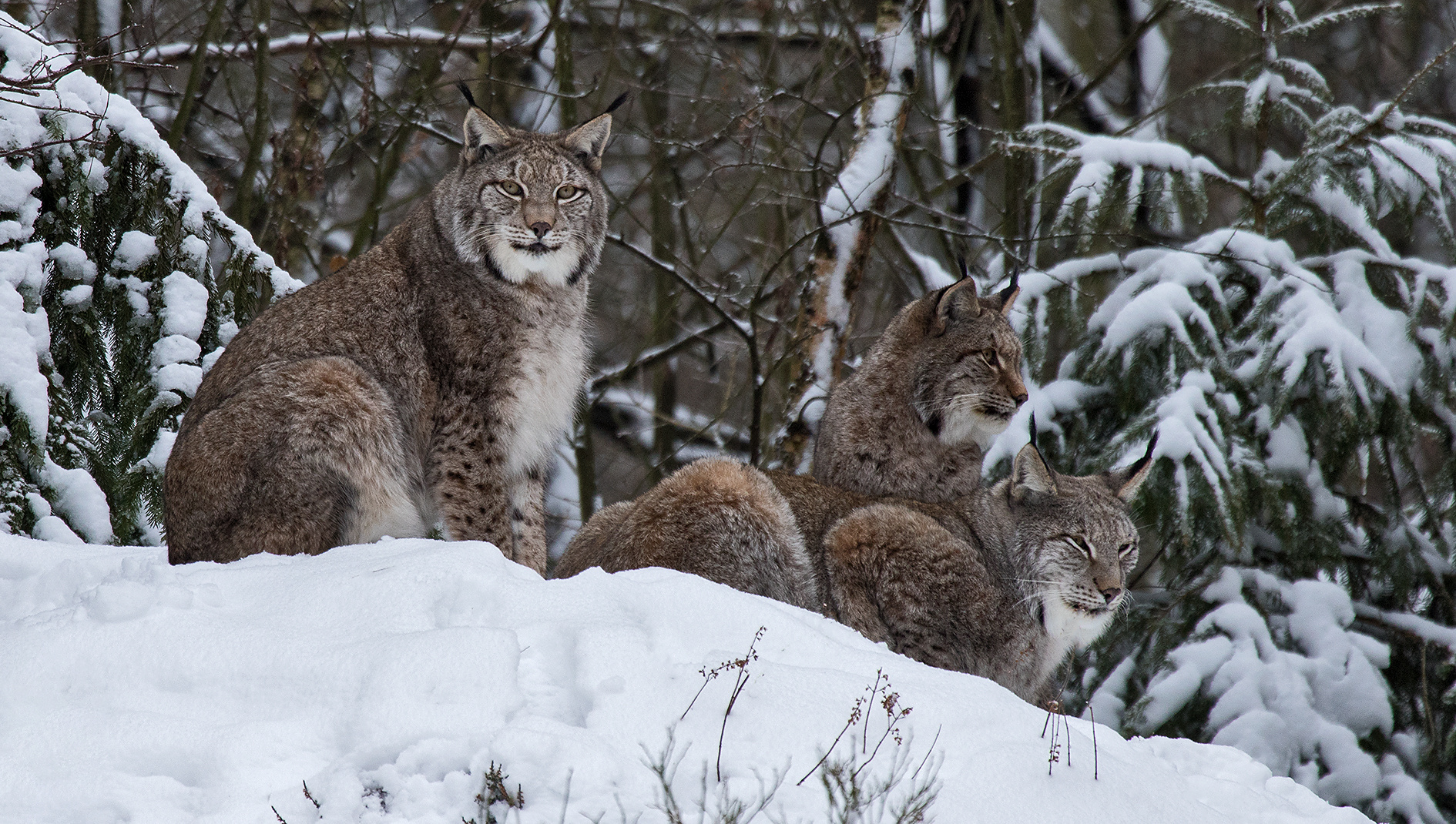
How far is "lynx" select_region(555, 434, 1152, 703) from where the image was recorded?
522cm

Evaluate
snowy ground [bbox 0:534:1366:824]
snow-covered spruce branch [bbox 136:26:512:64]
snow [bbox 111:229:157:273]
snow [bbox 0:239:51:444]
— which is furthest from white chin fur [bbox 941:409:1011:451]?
snow-covered spruce branch [bbox 136:26:512:64]

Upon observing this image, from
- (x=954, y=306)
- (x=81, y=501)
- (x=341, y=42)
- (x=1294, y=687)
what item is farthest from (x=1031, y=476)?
(x=341, y=42)

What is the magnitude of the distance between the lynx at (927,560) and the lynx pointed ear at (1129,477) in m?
0.04

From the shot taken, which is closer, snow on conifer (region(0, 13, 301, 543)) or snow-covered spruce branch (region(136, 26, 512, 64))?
snow on conifer (region(0, 13, 301, 543))

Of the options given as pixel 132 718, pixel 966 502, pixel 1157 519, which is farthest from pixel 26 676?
pixel 1157 519

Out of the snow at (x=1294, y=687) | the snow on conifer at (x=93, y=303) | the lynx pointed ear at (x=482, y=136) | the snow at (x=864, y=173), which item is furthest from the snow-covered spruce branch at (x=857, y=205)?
the snow on conifer at (x=93, y=303)

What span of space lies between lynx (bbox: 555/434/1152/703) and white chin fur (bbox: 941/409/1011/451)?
539 mm

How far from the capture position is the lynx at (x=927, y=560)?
17.1ft

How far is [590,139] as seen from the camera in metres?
6.23

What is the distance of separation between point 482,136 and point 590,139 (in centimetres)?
51

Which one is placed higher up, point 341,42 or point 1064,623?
point 341,42

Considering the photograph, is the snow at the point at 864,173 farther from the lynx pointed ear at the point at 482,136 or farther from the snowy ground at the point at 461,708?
the snowy ground at the point at 461,708

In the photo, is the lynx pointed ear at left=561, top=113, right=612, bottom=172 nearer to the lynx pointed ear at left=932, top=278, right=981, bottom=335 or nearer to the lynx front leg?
the lynx front leg

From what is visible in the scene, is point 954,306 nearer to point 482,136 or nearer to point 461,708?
point 482,136
